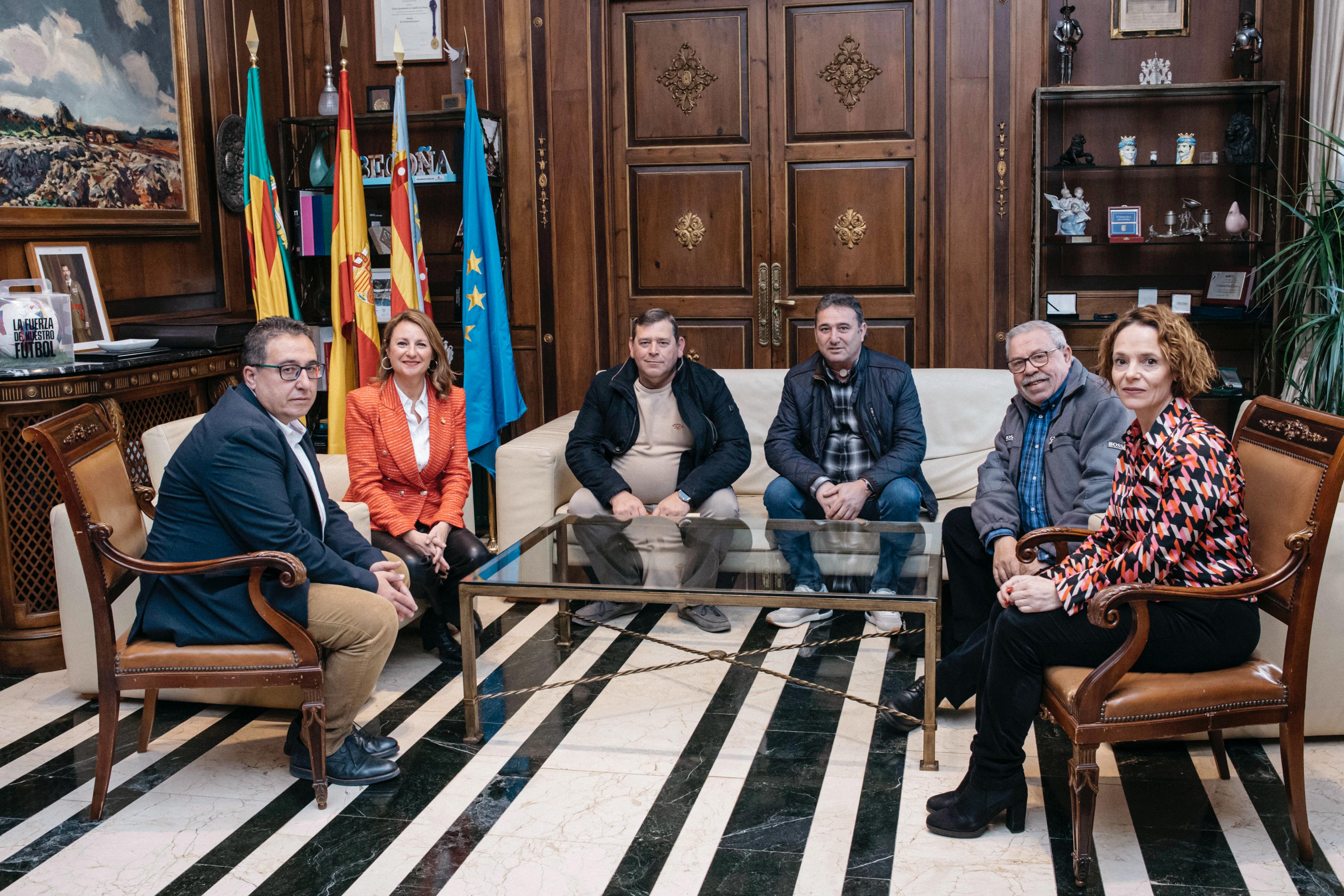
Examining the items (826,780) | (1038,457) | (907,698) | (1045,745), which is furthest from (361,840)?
(1038,457)

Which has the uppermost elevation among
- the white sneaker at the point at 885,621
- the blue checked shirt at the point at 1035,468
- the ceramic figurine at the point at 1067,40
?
the ceramic figurine at the point at 1067,40

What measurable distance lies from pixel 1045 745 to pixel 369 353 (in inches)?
126

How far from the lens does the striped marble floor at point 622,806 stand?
244 centimetres

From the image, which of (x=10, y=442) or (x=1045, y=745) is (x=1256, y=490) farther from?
(x=10, y=442)

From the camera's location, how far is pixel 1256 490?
257 cm

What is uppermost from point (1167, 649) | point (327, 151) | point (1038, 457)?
point (327, 151)

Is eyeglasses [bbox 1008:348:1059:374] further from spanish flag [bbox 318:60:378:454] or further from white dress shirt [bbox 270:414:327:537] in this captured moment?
spanish flag [bbox 318:60:378:454]

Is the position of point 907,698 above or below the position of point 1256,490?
below

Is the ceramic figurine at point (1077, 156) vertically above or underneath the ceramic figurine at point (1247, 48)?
underneath

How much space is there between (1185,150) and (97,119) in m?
4.40

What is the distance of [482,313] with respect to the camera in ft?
17.1

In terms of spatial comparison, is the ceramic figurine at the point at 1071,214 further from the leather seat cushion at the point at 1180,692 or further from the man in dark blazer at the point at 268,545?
the man in dark blazer at the point at 268,545

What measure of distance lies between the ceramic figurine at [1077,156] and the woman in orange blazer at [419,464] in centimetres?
293

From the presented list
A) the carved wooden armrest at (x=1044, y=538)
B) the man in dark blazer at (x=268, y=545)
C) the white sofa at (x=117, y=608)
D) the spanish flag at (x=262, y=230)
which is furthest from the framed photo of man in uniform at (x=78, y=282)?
the carved wooden armrest at (x=1044, y=538)
